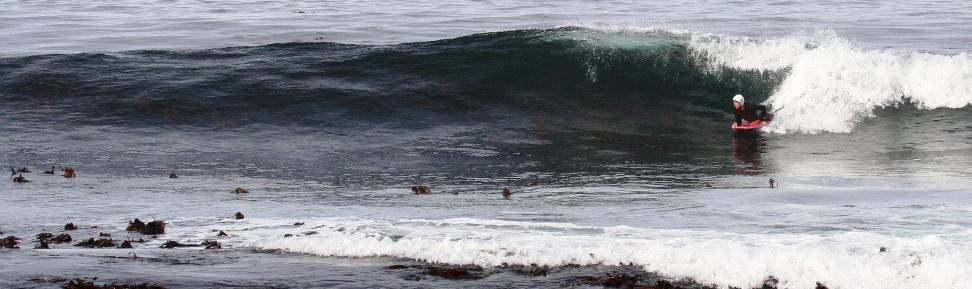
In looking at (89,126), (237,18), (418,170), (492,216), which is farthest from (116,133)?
(237,18)

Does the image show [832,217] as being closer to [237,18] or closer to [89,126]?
[89,126]

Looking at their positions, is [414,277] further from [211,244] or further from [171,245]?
[171,245]

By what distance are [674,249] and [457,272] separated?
1617 millimetres

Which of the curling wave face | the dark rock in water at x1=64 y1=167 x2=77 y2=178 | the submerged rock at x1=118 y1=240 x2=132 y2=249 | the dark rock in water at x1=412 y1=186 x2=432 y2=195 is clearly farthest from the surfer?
the submerged rock at x1=118 y1=240 x2=132 y2=249

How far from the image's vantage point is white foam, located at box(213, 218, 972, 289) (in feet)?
27.0

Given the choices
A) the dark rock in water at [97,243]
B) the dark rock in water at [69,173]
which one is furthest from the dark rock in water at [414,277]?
the dark rock in water at [69,173]

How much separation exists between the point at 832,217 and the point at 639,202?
2179mm

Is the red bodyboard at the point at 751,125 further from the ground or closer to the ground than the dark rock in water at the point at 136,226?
further from the ground

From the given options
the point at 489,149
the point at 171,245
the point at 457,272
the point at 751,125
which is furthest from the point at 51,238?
the point at 751,125

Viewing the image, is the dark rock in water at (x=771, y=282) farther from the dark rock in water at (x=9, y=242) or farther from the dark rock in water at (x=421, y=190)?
the dark rock in water at (x=9, y=242)

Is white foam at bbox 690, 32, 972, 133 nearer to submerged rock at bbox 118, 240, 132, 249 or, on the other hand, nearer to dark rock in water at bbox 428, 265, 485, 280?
dark rock in water at bbox 428, 265, 485, 280

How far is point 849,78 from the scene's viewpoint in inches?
853

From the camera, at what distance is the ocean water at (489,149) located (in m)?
8.82

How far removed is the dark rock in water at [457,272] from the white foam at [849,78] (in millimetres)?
12657
